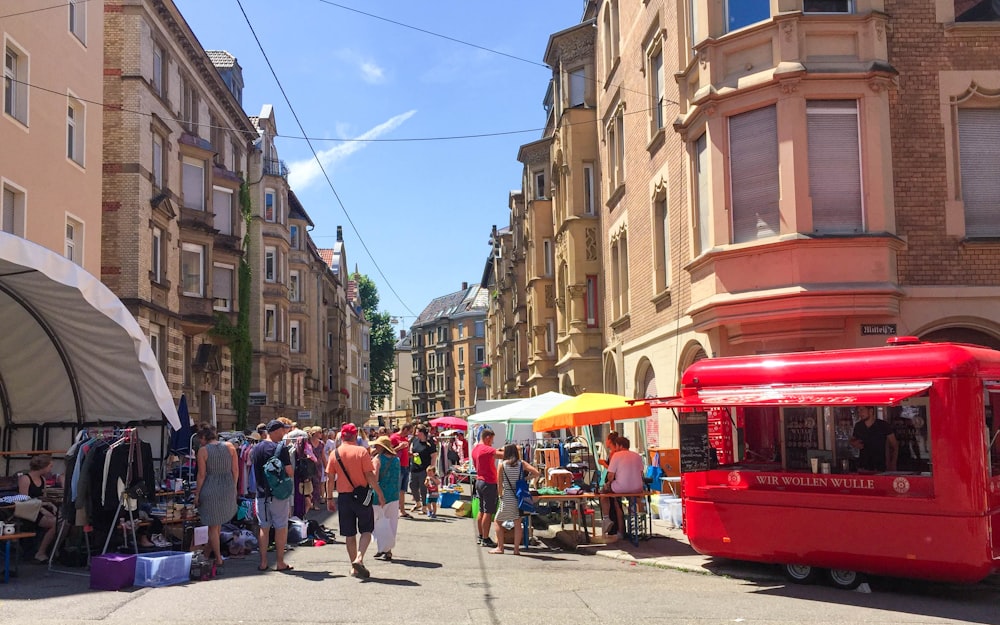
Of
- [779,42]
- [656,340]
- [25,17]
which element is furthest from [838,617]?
[25,17]

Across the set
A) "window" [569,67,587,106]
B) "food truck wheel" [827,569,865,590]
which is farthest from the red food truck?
"window" [569,67,587,106]

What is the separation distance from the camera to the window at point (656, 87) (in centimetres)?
2181

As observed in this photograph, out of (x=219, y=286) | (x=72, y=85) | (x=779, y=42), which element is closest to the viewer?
(x=779, y=42)

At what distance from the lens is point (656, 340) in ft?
73.9

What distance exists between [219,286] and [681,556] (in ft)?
90.9

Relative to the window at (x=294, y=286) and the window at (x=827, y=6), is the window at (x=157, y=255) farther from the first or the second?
the window at (x=294, y=286)

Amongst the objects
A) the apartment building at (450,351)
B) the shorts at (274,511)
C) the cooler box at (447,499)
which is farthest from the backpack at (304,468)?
the apartment building at (450,351)

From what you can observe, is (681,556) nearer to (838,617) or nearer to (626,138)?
(838,617)

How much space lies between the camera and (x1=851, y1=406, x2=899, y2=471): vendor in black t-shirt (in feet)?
38.3

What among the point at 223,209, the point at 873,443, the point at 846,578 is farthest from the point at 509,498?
the point at 223,209

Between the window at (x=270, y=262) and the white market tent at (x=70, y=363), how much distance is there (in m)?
32.6

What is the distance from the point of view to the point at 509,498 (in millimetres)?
14953

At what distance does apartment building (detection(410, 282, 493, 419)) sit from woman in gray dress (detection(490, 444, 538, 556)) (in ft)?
309

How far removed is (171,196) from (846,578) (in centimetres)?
2657
